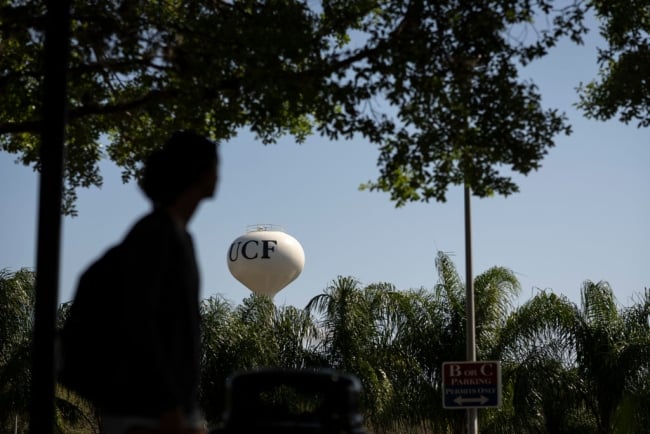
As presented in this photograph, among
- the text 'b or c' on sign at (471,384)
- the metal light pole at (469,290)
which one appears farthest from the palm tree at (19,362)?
the text 'b or c' on sign at (471,384)

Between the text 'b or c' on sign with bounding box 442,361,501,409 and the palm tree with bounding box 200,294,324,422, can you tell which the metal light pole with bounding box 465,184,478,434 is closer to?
the text 'b or c' on sign with bounding box 442,361,501,409

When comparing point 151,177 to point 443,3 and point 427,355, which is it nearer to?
point 443,3

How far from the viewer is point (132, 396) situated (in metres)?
3.15

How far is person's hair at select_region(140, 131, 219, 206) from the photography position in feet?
11.5

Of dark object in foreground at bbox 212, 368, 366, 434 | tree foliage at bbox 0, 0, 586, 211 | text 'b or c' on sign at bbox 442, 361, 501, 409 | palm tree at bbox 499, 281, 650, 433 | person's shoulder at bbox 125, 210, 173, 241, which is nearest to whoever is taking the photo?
person's shoulder at bbox 125, 210, 173, 241

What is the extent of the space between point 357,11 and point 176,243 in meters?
9.59

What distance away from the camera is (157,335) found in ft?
10.2

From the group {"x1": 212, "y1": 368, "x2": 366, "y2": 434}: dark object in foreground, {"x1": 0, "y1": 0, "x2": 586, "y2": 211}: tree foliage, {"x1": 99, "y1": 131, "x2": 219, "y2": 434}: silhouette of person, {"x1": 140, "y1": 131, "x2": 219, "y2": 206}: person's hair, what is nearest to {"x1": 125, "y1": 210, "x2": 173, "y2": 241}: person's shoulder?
{"x1": 99, "y1": 131, "x2": 219, "y2": 434}: silhouette of person

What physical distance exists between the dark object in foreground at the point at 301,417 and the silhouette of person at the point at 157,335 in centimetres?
148

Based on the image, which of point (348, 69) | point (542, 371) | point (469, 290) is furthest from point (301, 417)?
point (542, 371)

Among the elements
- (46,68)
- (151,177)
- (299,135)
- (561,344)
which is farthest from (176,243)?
(561,344)

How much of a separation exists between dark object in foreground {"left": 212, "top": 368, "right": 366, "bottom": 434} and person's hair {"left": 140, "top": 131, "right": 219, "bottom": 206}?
1.45 m

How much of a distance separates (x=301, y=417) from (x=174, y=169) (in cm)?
200

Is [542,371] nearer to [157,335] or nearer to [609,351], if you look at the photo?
[609,351]
